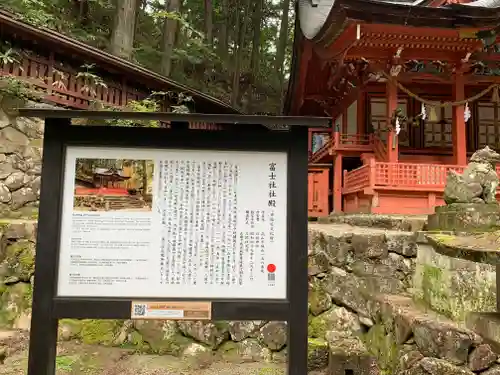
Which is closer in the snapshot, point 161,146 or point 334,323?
point 161,146

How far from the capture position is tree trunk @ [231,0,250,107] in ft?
73.7

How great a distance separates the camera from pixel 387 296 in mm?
5062

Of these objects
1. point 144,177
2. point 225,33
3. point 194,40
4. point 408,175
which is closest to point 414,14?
point 408,175

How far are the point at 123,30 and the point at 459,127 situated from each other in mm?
10183

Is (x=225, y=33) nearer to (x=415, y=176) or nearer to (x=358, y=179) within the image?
(x=358, y=179)

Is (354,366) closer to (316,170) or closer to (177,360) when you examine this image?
(177,360)

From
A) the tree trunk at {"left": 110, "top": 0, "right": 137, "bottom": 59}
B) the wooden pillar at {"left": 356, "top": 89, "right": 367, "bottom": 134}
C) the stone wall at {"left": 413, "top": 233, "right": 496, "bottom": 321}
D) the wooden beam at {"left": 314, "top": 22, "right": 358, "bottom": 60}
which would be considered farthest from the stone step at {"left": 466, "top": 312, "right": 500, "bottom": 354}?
the tree trunk at {"left": 110, "top": 0, "right": 137, "bottom": 59}

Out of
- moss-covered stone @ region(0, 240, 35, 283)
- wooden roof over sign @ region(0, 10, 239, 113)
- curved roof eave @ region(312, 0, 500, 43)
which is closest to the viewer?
moss-covered stone @ region(0, 240, 35, 283)

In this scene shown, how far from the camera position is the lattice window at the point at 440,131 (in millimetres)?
11539

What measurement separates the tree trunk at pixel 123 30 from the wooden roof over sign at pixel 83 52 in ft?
8.72

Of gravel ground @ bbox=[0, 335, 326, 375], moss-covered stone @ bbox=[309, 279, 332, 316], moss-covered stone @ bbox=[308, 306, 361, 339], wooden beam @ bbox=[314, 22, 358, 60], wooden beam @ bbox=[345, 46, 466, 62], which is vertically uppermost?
wooden beam @ bbox=[314, 22, 358, 60]

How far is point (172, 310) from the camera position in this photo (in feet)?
8.14

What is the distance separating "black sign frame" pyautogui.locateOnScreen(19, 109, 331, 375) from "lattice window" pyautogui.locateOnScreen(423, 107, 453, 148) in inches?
402

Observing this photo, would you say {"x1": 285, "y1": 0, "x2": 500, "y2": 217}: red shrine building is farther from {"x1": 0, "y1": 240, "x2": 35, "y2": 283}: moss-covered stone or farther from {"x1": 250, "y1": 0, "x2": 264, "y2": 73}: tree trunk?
{"x1": 250, "y1": 0, "x2": 264, "y2": 73}: tree trunk
